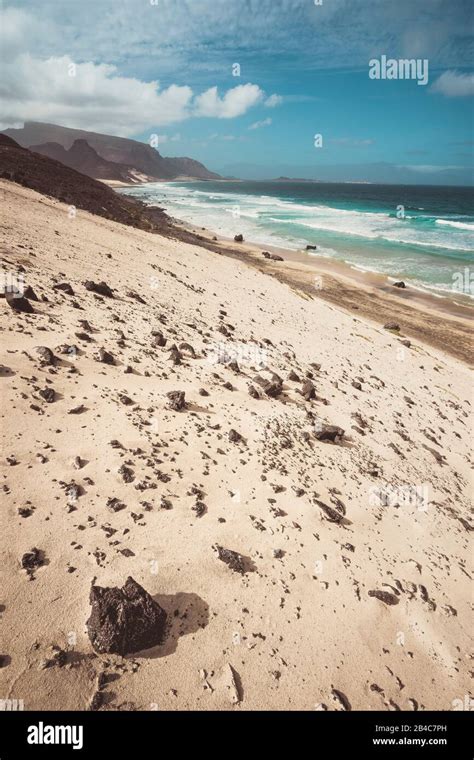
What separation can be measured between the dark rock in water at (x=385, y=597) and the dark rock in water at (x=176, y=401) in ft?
14.8

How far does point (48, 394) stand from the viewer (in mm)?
6289

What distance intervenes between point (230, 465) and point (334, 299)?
74.6ft

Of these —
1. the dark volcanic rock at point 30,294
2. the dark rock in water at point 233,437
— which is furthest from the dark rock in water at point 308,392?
the dark volcanic rock at point 30,294

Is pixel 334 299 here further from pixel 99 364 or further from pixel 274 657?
pixel 274 657

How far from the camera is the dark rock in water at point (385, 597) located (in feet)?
18.4

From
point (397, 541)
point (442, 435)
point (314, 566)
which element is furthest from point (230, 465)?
point (442, 435)

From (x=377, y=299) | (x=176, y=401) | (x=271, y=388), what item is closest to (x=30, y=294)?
(x=176, y=401)

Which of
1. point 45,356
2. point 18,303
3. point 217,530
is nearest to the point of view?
point 217,530

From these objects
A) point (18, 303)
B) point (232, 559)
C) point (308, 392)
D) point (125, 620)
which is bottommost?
point (232, 559)

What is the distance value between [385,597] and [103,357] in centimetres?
672

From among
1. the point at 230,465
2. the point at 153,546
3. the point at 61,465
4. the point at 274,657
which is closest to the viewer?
the point at 274,657

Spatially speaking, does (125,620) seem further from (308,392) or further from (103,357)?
(308,392)
